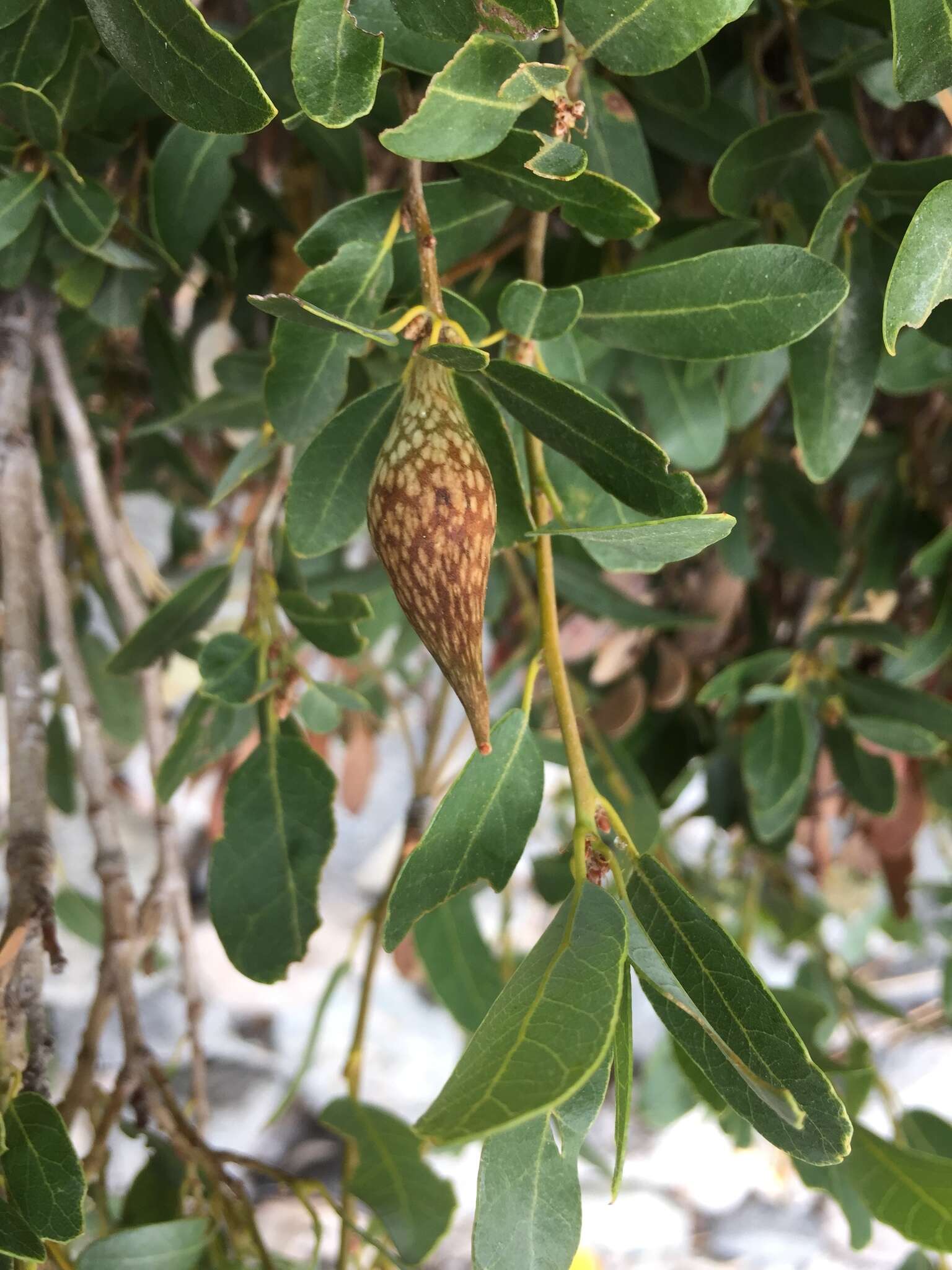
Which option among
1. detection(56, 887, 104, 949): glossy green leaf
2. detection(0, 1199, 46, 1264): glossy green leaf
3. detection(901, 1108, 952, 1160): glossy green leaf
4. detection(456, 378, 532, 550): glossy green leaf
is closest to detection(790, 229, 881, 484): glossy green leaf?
detection(456, 378, 532, 550): glossy green leaf

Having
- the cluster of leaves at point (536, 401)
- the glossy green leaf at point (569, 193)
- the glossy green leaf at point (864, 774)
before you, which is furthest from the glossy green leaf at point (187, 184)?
the glossy green leaf at point (864, 774)

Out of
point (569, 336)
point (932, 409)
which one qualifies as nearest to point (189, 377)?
point (569, 336)

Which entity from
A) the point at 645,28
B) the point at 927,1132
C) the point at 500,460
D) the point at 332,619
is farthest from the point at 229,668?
the point at 927,1132

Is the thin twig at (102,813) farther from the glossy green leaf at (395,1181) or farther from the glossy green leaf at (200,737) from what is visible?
the glossy green leaf at (395,1181)

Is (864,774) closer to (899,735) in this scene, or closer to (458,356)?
(899,735)

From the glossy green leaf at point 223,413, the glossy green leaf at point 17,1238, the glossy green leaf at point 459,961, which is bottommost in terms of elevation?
the glossy green leaf at point 459,961

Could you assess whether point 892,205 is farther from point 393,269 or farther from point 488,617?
point 488,617
